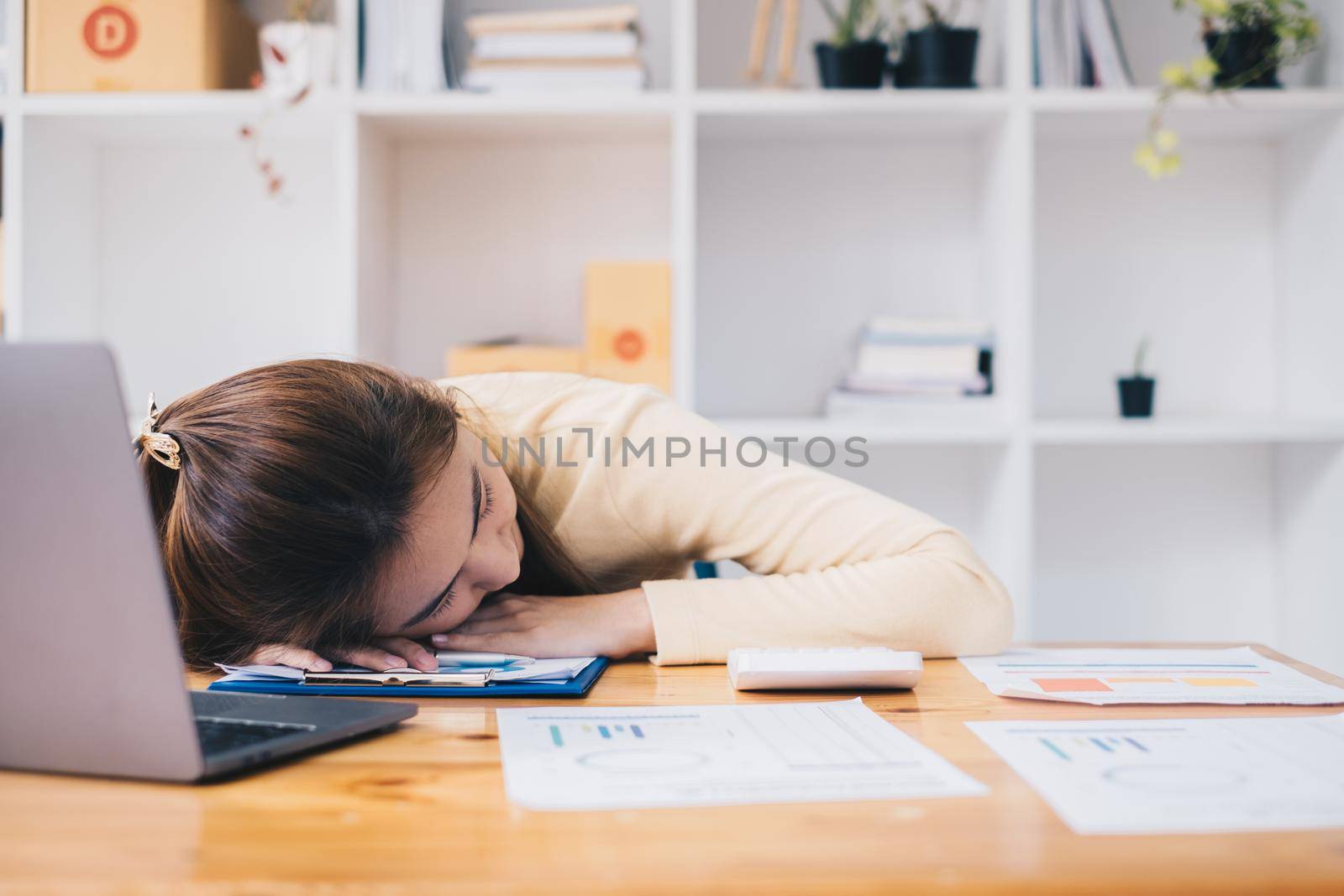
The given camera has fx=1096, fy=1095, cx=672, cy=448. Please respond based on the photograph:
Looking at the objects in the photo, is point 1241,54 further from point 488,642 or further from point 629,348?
point 488,642

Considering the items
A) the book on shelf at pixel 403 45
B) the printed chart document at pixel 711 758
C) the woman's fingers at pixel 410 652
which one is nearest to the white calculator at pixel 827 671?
the printed chart document at pixel 711 758

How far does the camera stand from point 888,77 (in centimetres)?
207

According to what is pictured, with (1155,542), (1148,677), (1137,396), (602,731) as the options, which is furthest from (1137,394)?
(602,731)

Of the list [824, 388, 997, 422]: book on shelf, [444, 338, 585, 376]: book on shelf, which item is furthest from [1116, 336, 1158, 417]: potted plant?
[444, 338, 585, 376]: book on shelf

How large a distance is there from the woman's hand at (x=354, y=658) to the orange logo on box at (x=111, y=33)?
151cm

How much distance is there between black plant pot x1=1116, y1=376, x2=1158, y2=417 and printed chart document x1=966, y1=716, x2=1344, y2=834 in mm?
1489

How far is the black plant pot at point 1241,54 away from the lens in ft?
6.38

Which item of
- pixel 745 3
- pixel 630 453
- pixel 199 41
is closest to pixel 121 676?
pixel 630 453

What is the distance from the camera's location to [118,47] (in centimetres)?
198

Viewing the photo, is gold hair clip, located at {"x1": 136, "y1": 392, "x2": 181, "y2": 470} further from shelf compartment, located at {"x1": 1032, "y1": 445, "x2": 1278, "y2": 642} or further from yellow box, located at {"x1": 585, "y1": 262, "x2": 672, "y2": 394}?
shelf compartment, located at {"x1": 1032, "y1": 445, "x2": 1278, "y2": 642}

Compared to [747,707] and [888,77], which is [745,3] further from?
[747,707]

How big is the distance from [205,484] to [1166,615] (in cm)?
208

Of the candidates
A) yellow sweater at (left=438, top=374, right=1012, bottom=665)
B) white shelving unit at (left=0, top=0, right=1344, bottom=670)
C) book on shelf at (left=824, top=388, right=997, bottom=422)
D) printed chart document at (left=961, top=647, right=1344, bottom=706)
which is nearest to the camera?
printed chart document at (left=961, top=647, right=1344, bottom=706)

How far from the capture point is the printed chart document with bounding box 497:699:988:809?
1.89 feet
